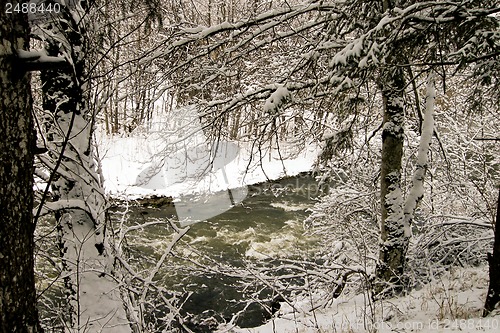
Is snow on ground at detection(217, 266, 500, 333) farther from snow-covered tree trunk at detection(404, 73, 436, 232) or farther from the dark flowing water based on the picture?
the dark flowing water

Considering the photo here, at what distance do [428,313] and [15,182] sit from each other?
443 centimetres

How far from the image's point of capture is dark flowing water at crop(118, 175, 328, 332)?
864cm

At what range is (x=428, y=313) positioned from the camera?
434cm

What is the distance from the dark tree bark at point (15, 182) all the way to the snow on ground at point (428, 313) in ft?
8.19

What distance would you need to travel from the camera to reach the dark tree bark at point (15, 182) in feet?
4.74

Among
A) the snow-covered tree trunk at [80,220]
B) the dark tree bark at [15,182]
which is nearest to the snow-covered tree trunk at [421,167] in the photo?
the snow-covered tree trunk at [80,220]

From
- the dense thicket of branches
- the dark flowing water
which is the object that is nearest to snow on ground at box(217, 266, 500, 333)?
the dense thicket of branches

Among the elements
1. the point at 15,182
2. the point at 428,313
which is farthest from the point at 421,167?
the point at 15,182

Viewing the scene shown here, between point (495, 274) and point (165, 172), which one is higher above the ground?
point (165, 172)

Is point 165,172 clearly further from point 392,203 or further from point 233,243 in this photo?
point 392,203

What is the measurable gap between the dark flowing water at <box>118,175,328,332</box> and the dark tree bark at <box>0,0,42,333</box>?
6.56 m

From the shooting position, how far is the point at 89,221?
12.4 feet

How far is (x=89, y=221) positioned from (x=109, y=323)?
3.32ft

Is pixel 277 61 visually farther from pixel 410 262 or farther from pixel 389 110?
pixel 410 262
